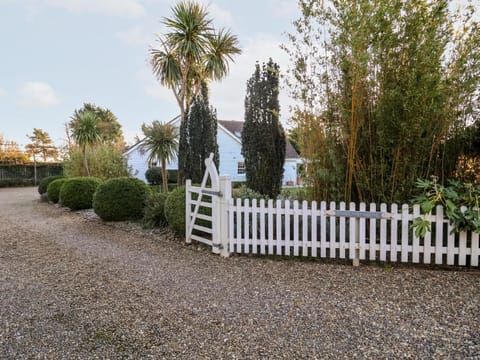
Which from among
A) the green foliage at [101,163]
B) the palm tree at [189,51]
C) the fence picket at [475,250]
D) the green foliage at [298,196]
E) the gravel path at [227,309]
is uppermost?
the palm tree at [189,51]

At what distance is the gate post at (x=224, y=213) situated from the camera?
13.8 feet

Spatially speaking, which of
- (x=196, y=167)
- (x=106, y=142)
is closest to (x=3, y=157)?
(x=106, y=142)

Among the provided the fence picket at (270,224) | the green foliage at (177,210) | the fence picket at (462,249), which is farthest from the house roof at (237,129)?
the fence picket at (462,249)

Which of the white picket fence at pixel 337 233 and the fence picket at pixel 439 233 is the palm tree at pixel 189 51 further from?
the fence picket at pixel 439 233

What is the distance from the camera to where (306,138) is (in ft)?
15.2

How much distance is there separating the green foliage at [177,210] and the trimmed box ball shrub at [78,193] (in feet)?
16.6

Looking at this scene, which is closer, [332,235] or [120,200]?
[332,235]

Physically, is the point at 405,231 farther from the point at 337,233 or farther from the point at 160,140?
the point at 160,140

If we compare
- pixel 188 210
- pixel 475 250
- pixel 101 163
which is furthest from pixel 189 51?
pixel 475 250

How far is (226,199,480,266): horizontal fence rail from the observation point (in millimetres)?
3477

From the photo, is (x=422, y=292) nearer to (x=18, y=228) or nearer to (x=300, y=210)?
(x=300, y=210)

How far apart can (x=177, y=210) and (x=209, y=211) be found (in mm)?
728

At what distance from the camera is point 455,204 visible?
11.5 ft

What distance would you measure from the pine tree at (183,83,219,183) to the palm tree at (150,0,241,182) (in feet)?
1.09
